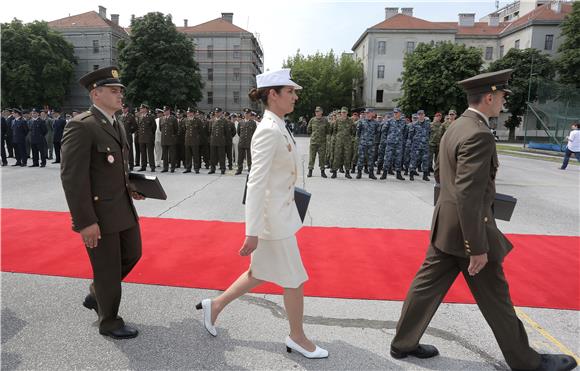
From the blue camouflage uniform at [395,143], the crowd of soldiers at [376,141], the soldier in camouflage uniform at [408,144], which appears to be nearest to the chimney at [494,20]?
the crowd of soldiers at [376,141]

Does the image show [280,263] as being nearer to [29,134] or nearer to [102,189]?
[102,189]

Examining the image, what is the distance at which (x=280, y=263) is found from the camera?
107 inches

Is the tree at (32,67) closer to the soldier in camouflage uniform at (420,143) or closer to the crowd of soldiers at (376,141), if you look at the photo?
the crowd of soldiers at (376,141)

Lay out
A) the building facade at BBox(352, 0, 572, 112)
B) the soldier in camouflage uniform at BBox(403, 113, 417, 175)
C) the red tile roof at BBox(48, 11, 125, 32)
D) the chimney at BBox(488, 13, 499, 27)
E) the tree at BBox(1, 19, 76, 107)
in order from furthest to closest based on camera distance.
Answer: the chimney at BBox(488, 13, 499, 27) < the red tile roof at BBox(48, 11, 125, 32) < the building facade at BBox(352, 0, 572, 112) < the tree at BBox(1, 19, 76, 107) < the soldier in camouflage uniform at BBox(403, 113, 417, 175)

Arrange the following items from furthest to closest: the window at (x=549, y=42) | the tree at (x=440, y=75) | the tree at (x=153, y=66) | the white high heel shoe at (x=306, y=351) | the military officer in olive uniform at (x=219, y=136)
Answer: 1. the window at (x=549, y=42)
2. the tree at (x=153, y=66)
3. the tree at (x=440, y=75)
4. the military officer in olive uniform at (x=219, y=136)
5. the white high heel shoe at (x=306, y=351)

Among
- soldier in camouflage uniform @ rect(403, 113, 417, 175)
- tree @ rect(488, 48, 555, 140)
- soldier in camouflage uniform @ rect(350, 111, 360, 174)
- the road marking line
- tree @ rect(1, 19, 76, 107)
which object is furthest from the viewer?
tree @ rect(1, 19, 76, 107)

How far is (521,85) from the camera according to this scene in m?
46.9

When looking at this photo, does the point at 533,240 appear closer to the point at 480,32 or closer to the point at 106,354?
the point at 106,354

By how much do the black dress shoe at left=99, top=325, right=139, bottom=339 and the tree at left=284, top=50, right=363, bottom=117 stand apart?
49659 millimetres

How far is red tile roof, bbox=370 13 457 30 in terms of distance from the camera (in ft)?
194

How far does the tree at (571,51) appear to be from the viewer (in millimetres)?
44562

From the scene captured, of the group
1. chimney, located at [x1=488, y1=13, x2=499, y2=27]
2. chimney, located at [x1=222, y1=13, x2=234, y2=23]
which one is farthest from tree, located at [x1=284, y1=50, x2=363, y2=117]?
chimney, located at [x1=488, y1=13, x2=499, y2=27]

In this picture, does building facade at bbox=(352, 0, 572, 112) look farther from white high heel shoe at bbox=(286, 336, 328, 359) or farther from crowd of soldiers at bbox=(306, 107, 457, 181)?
white high heel shoe at bbox=(286, 336, 328, 359)

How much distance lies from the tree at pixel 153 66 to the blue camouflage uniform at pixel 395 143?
3711 centimetres
